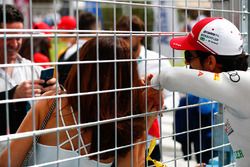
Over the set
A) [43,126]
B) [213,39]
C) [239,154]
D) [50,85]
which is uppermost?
[213,39]

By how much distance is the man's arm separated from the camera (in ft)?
5.64

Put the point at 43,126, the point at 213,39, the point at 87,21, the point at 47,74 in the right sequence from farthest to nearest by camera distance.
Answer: the point at 87,21, the point at 47,74, the point at 213,39, the point at 43,126

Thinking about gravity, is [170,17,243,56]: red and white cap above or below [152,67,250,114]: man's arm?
above

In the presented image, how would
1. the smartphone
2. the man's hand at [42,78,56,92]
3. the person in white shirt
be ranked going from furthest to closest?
the smartphone < the man's hand at [42,78,56,92] < the person in white shirt

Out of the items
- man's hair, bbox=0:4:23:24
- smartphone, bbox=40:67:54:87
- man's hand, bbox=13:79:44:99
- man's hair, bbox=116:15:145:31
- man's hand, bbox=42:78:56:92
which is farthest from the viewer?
man's hair, bbox=116:15:145:31

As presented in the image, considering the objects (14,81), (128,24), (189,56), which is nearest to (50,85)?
(189,56)

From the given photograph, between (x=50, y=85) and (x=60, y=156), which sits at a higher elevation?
(x=50, y=85)

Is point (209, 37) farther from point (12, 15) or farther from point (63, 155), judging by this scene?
point (12, 15)

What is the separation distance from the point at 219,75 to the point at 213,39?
17 cm

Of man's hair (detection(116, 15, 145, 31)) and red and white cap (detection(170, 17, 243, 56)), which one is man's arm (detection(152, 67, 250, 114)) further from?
man's hair (detection(116, 15, 145, 31))

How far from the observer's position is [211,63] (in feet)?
6.15

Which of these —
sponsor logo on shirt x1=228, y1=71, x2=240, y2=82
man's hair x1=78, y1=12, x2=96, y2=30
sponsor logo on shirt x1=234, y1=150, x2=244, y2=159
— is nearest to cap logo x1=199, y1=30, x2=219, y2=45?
sponsor logo on shirt x1=228, y1=71, x2=240, y2=82

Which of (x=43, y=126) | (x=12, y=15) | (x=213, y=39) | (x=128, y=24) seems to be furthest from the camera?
(x=128, y=24)

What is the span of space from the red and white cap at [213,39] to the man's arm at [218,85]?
5.0 inches
